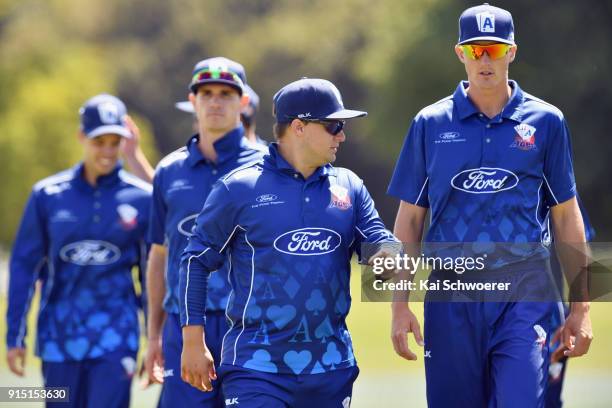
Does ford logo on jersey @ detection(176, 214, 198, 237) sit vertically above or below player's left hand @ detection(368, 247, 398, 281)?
above

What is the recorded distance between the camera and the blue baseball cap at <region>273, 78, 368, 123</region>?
646 cm

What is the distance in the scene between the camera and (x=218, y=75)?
26.0ft

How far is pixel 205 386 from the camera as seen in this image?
251 inches

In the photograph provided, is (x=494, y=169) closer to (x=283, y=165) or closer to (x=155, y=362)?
Answer: (x=283, y=165)

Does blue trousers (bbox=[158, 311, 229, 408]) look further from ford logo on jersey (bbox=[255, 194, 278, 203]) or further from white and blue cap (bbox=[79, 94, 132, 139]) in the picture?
white and blue cap (bbox=[79, 94, 132, 139])

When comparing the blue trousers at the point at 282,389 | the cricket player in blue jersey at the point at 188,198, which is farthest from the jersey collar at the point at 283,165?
the cricket player in blue jersey at the point at 188,198

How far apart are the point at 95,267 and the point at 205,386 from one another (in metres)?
2.88

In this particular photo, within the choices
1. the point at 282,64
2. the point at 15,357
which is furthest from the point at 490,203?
the point at 282,64

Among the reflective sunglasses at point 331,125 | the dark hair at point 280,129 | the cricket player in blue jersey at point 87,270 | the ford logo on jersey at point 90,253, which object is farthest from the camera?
the ford logo on jersey at point 90,253

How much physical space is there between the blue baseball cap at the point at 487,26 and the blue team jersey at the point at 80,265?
3236mm

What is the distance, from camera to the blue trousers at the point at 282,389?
6262 millimetres

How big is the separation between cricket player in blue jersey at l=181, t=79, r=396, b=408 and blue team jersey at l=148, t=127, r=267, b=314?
1199mm

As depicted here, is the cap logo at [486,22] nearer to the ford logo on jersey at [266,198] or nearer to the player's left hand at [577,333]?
the ford logo on jersey at [266,198]

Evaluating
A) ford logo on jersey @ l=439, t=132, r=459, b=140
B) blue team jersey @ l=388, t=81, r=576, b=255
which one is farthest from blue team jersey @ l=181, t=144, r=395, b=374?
ford logo on jersey @ l=439, t=132, r=459, b=140
